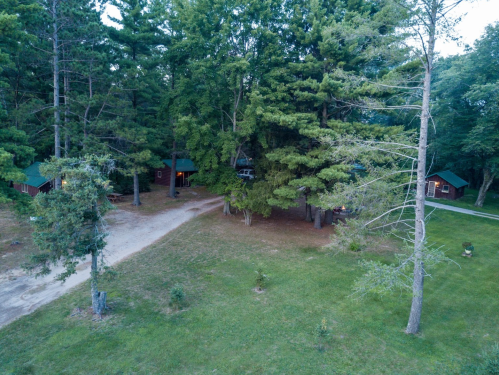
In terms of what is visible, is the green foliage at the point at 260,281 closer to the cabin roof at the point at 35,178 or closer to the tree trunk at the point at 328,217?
the tree trunk at the point at 328,217

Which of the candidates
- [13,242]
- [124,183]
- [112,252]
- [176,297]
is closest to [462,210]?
[176,297]

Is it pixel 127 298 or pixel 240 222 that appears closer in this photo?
pixel 127 298

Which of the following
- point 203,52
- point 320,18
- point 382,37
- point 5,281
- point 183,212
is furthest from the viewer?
→ point 183,212

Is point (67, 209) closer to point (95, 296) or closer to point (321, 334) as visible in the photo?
point (95, 296)

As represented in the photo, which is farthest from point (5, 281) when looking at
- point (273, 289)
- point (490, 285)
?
point (490, 285)

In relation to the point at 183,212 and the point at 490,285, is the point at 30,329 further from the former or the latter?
the point at 490,285

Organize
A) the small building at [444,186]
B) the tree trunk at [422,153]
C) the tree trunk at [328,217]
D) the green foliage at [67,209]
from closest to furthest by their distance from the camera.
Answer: the tree trunk at [422,153], the green foliage at [67,209], the tree trunk at [328,217], the small building at [444,186]

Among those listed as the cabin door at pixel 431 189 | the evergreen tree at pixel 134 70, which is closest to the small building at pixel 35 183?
A: the evergreen tree at pixel 134 70

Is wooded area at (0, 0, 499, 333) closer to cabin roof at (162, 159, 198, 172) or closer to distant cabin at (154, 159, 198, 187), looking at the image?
cabin roof at (162, 159, 198, 172)
